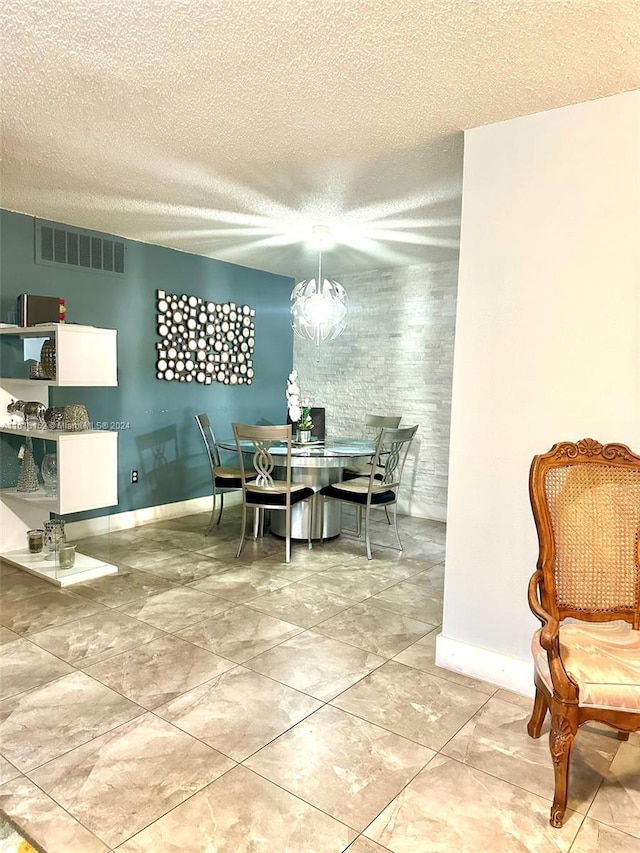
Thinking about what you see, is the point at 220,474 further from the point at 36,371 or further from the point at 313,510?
the point at 36,371

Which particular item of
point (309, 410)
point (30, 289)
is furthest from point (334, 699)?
point (30, 289)

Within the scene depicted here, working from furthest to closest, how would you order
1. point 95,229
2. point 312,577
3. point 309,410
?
point 309,410, point 95,229, point 312,577

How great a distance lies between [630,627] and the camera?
2166 millimetres

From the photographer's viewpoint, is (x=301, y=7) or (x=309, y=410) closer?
(x=301, y=7)

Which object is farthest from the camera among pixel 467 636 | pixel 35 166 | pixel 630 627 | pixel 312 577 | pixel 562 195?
pixel 312 577

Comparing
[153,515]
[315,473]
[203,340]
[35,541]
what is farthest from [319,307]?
[35,541]

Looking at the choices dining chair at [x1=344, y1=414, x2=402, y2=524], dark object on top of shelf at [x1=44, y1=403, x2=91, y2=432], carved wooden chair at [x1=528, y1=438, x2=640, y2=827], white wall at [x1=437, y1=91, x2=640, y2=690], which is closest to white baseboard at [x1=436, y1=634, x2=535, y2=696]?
white wall at [x1=437, y1=91, x2=640, y2=690]

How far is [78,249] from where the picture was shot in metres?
4.50

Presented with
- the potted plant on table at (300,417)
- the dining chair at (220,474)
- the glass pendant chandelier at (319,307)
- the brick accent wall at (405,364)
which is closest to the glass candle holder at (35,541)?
the dining chair at (220,474)

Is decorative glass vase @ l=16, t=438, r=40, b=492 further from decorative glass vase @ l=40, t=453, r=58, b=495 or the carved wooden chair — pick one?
the carved wooden chair

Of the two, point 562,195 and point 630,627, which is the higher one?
point 562,195

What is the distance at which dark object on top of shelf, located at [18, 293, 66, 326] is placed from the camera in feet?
12.9

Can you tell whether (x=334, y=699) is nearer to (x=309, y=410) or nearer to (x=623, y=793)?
(x=623, y=793)

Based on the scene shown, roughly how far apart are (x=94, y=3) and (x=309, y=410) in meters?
3.60
